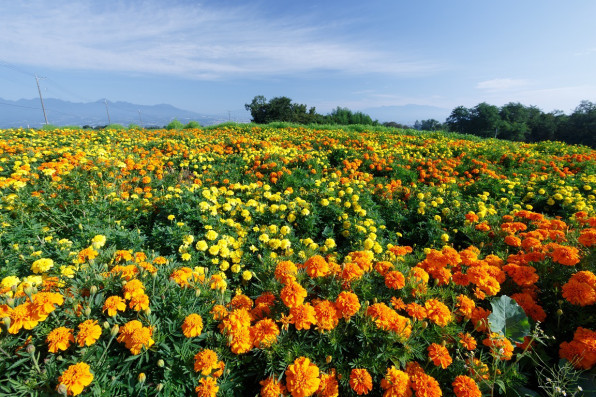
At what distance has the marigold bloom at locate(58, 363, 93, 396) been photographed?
3.67 feet

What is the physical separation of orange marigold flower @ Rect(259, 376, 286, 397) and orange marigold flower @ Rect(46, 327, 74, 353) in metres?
0.94

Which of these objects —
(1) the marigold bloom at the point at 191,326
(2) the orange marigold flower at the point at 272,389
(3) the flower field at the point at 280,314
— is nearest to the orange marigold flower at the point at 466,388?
(3) the flower field at the point at 280,314

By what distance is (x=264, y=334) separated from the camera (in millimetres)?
1483

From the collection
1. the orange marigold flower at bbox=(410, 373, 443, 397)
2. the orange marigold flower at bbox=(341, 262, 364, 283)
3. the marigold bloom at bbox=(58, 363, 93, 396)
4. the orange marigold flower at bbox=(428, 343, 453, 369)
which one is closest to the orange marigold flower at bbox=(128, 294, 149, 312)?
Result: the marigold bloom at bbox=(58, 363, 93, 396)

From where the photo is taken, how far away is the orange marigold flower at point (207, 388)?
1.26 meters

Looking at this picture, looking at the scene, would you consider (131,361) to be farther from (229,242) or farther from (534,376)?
(534,376)

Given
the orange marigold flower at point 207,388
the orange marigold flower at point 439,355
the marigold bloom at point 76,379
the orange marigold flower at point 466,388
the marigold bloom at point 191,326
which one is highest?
the marigold bloom at point 191,326

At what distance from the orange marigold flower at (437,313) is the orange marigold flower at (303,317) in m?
0.68

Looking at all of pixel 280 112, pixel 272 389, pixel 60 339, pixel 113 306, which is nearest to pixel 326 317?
pixel 272 389

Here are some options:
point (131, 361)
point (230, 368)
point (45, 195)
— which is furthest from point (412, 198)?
point (45, 195)

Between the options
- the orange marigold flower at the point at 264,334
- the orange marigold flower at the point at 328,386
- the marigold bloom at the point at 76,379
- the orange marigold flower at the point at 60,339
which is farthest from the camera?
the orange marigold flower at the point at 264,334

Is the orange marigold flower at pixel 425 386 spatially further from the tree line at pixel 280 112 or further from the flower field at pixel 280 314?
the tree line at pixel 280 112

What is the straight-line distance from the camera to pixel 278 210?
3.71 metres

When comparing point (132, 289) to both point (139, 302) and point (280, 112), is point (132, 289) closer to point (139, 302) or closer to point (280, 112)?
point (139, 302)
